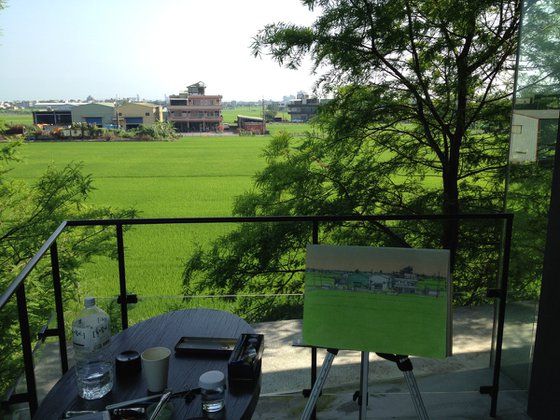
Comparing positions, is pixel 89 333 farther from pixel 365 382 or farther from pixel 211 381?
pixel 365 382

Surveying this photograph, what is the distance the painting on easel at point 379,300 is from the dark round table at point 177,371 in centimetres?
27

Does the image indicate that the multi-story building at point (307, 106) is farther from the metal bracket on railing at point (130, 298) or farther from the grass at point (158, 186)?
the metal bracket on railing at point (130, 298)

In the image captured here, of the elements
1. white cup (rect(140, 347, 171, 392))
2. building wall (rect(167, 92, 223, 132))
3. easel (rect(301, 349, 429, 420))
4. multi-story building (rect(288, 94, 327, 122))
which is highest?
building wall (rect(167, 92, 223, 132))

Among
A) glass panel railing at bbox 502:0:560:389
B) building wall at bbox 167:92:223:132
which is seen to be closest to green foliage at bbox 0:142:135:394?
glass panel railing at bbox 502:0:560:389

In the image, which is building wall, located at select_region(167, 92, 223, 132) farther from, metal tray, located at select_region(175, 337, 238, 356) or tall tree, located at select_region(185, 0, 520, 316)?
metal tray, located at select_region(175, 337, 238, 356)

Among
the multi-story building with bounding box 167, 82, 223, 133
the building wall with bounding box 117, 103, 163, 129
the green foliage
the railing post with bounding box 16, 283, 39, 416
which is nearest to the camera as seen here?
the railing post with bounding box 16, 283, 39, 416

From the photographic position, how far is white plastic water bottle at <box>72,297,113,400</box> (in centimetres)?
114

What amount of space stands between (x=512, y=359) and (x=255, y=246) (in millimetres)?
5364

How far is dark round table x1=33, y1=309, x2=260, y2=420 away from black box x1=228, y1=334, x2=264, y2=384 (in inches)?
1.0

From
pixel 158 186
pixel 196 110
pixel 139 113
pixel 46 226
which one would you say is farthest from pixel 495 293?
pixel 139 113

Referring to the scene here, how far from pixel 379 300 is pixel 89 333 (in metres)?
0.92

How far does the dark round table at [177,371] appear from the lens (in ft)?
3.51

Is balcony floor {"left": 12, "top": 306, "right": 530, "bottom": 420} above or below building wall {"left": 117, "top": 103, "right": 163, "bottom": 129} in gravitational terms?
below

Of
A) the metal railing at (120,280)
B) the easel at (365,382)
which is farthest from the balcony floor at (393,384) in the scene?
the easel at (365,382)
